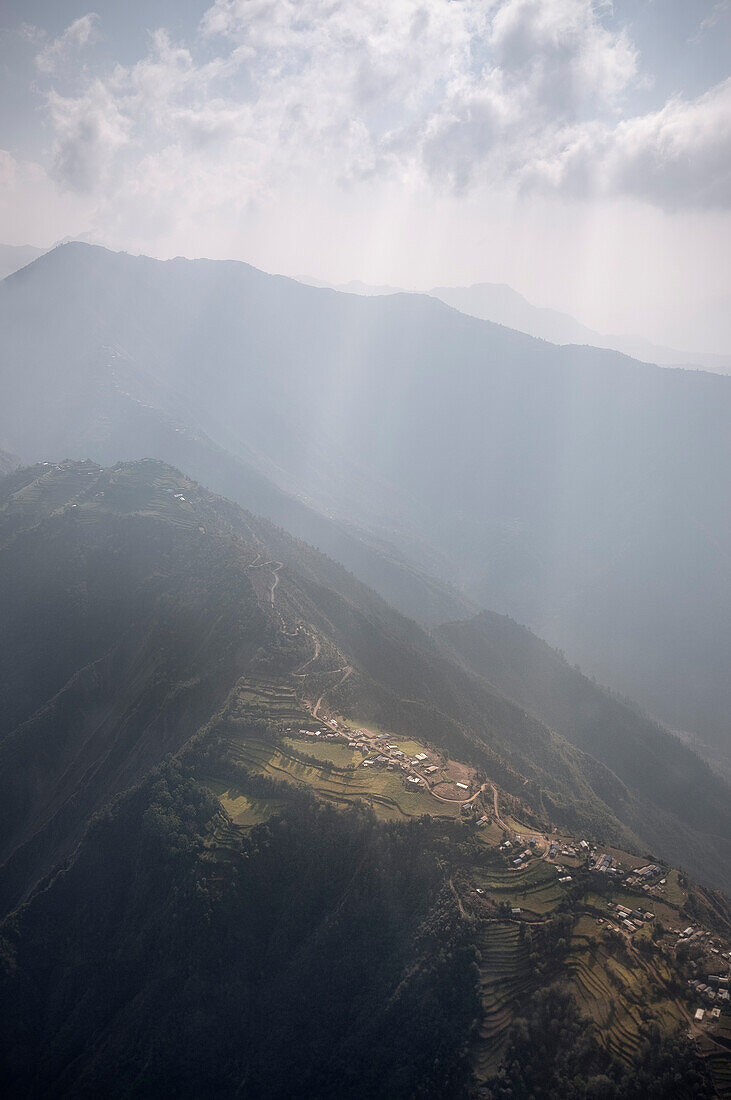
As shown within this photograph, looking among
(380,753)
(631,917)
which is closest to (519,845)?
(631,917)

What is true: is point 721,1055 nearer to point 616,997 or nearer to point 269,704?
point 616,997

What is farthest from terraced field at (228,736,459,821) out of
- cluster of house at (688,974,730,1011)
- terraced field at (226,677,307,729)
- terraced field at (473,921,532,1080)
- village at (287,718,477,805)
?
cluster of house at (688,974,730,1011)

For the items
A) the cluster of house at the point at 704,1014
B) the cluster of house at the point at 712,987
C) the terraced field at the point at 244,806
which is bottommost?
the terraced field at the point at 244,806

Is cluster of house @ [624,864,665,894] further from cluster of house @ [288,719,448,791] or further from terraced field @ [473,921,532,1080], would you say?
cluster of house @ [288,719,448,791]

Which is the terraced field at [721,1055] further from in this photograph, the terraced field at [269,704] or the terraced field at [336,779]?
the terraced field at [269,704]

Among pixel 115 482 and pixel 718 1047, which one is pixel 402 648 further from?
pixel 718 1047

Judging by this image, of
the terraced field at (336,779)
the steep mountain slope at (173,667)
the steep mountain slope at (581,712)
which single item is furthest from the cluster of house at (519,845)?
the steep mountain slope at (581,712)
